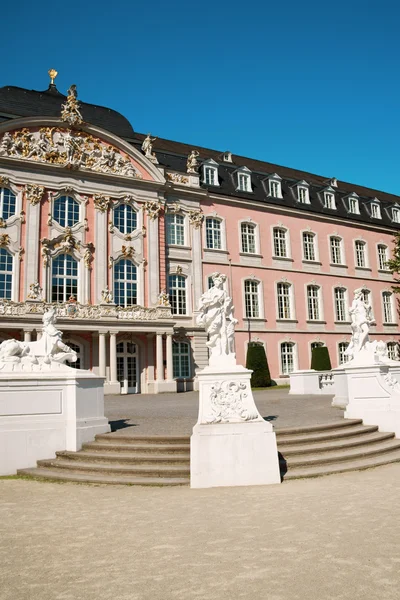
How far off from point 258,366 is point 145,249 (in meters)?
9.39

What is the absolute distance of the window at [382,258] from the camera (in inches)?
1584

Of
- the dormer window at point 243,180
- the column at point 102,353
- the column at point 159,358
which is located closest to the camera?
the column at point 102,353

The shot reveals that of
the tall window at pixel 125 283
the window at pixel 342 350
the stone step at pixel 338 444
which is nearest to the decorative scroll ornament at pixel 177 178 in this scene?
the tall window at pixel 125 283

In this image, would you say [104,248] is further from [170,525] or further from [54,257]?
[170,525]

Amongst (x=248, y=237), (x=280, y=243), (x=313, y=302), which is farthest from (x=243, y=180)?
(x=313, y=302)

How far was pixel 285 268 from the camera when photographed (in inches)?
1359

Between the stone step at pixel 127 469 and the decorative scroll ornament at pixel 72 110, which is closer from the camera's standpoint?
the stone step at pixel 127 469

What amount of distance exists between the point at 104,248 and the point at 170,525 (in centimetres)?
2335

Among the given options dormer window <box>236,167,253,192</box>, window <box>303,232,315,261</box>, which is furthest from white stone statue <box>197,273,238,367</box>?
window <box>303,232,315,261</box>

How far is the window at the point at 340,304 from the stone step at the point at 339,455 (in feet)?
91.8

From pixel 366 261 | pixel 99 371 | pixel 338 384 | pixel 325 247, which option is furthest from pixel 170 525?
pixel 366 261

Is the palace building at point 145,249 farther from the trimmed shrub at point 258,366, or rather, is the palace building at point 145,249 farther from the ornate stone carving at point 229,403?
the ornate stone carving at point 229,403

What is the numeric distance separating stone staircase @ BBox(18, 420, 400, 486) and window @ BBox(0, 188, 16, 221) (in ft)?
64.7

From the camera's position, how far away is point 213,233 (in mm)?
32156
